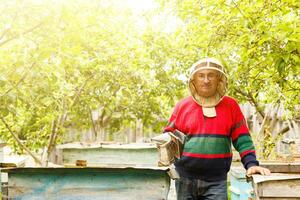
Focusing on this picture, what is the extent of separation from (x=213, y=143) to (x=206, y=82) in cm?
54

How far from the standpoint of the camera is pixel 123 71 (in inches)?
486

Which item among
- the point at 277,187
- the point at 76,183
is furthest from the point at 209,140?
the point at 76,183

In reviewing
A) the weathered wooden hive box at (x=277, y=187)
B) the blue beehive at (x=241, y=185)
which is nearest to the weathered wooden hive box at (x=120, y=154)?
the blue beehive at (x=241, y=185)

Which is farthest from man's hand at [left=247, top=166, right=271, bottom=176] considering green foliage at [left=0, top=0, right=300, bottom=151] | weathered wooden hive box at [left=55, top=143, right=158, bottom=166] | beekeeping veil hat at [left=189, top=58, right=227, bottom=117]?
weathered wooden hive box at [left=55, top=143, right=158, bottom=166]

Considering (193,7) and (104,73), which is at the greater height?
(193,7)

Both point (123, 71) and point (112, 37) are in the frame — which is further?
→ point (123, 71)

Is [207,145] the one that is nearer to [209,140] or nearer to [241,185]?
[209,140]

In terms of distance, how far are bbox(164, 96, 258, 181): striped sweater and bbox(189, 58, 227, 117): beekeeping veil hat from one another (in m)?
0.04

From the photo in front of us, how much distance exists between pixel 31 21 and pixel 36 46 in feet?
2.16

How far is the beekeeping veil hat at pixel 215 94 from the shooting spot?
428cm

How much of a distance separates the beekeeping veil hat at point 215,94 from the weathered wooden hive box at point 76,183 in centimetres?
105

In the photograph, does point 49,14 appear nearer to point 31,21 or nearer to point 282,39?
point 31,21

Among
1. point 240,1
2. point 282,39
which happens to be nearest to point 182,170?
point 282,39

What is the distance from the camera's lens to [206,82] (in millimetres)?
4301
